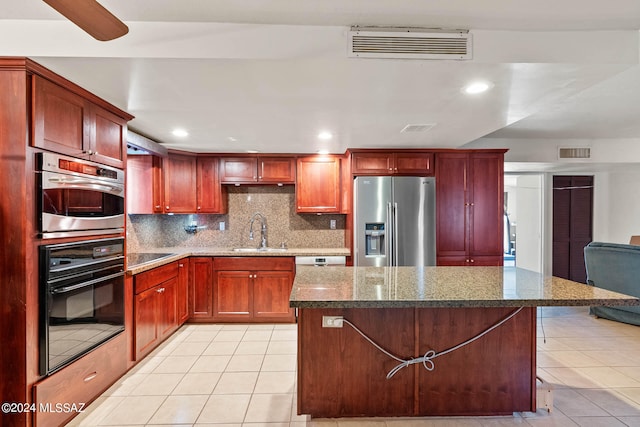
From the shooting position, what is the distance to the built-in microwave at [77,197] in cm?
193

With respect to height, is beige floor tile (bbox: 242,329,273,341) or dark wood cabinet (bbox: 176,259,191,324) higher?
dark wood cabinet (bbox: 176,259,191,324)

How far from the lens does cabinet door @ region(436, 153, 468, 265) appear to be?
413 centimetres

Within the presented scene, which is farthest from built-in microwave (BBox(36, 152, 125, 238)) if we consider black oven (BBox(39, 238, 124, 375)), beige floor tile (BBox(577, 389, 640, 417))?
beige floor tile (BBox(577, 389, 640, 417))

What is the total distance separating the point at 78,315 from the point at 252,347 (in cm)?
164

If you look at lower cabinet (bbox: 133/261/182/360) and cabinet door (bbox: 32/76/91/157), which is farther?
lower cabinet (bbox: 133/261/182/360)

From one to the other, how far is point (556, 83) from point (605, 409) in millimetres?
2191

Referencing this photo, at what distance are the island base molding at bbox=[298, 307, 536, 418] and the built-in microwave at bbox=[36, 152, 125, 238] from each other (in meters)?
1.54

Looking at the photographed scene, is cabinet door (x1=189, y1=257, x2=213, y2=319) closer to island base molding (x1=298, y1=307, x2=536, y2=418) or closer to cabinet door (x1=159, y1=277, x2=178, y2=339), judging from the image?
cabinet door (x1=159, y1=277, x2=178, y2=339)

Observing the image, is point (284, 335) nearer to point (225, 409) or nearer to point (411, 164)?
point (225, 409)

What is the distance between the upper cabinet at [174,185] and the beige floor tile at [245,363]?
1.94 meters

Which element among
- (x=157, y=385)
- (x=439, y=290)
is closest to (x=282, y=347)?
(x=157, y=385)

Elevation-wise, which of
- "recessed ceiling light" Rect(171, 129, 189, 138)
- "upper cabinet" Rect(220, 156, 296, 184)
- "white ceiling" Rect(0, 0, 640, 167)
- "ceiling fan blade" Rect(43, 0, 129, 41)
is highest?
"white ceiling" Rect(0, 0, 640, 167)

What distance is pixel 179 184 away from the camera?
4.23 metres

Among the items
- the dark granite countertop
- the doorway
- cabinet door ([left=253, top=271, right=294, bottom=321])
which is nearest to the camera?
the dark granite countertop
